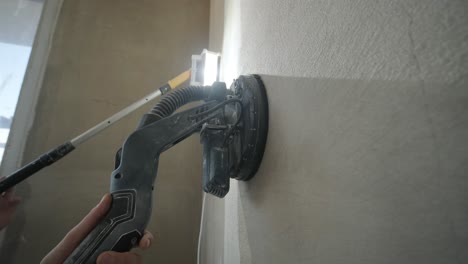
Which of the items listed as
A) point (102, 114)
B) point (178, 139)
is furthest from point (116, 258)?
point (102, 114)

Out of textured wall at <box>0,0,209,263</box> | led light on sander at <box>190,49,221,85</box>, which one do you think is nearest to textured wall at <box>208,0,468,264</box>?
led light on sander at <box>190,49,221,85</box>

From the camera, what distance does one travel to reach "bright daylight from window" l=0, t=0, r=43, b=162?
1.04m

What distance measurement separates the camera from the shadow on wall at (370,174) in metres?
0.14

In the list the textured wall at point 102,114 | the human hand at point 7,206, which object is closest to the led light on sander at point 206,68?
the textured wall at point 102,114

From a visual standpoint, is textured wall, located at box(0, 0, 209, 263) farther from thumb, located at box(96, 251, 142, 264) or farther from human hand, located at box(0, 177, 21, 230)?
thumb, located at box(96, 251, 142, 264)

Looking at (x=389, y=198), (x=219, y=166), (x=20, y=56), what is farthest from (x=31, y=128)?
(x=389, y=198)

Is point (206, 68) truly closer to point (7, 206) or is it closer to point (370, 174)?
point (370, 174)

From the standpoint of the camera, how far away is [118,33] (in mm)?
1302

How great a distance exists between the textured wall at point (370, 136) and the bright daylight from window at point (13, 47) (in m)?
1.29

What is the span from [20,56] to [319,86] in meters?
1.48

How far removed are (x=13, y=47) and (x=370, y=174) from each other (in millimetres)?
1607

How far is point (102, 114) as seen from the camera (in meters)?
1.16

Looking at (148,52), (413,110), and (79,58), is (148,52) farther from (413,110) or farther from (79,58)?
(413,110)

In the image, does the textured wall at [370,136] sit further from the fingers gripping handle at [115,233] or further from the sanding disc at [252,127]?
the fingers gripping handle at [115,233]
